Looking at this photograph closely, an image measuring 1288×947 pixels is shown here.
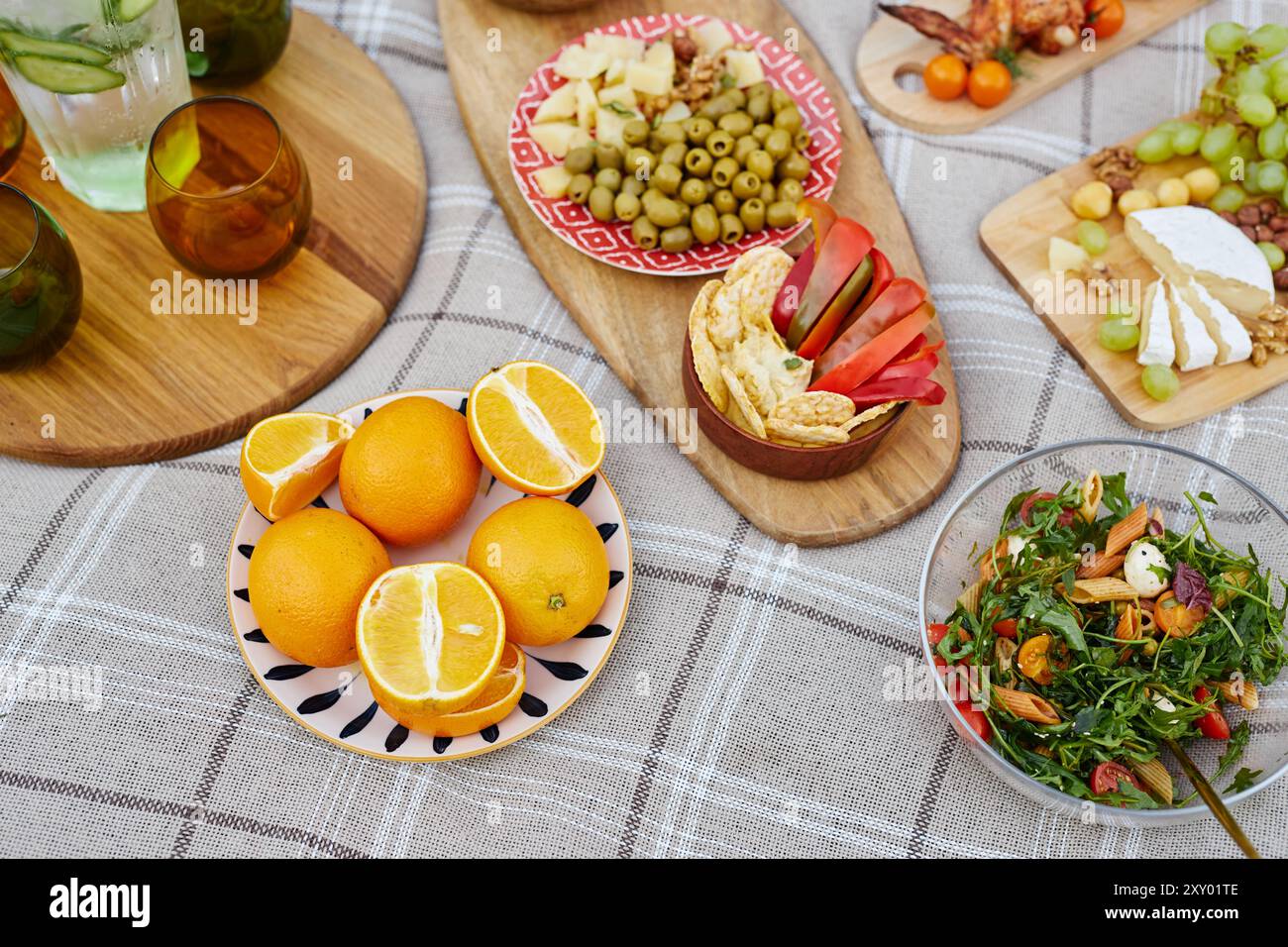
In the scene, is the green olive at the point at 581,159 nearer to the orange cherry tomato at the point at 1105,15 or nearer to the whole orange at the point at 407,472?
the whole orange at the point at 407,472

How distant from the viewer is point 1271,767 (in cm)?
104

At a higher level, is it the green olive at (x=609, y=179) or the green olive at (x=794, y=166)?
the green olive at (x=794, y=166)

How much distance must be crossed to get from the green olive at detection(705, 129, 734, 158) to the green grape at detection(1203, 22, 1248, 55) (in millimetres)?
668

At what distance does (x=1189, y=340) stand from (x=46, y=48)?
4.19 feet

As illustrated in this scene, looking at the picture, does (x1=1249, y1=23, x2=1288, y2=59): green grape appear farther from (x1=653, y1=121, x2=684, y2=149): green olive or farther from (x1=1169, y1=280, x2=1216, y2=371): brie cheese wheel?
(x1=653, y1=121, x2=684, y2=149): green olive

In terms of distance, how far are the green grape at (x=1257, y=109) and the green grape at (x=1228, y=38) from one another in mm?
92

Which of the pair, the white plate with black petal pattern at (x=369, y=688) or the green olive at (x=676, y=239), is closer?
the white plate with black petal pattern at (x=369, y=688)

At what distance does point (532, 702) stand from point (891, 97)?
976mm

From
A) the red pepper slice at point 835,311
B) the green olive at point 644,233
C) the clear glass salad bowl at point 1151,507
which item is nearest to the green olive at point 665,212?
the green olive at point 644,233

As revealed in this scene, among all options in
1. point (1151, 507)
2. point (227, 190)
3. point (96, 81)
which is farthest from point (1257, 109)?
point (96, 81)

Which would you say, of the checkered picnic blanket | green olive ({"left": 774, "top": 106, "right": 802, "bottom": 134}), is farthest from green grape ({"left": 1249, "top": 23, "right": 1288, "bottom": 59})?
green olive ({"left": 774, "top": 106, "right": 802, "bottom": 134})

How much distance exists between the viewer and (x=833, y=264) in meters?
1.20

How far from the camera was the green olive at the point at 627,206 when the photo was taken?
1347mm
